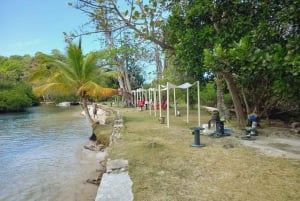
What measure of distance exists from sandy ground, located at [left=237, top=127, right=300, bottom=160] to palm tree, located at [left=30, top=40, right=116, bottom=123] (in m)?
7.83

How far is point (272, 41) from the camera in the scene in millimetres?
5348

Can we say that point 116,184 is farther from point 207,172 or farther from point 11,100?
point 11,100

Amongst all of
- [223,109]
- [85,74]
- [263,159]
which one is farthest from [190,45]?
[85,74]

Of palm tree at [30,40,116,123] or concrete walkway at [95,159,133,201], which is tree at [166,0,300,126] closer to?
concrete walkway at [95,159,133,201]

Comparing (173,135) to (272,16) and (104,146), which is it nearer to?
(104,146)

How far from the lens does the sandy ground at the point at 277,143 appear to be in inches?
266

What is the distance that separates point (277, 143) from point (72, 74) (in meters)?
10.3

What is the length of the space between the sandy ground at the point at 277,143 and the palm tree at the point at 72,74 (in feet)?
25.7

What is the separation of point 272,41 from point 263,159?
250 centimetres

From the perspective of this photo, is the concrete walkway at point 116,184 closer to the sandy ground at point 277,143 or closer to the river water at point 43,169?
the river water at point 43,169

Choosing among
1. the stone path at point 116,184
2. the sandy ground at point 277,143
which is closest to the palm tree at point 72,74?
the sandy ground at point 277,143

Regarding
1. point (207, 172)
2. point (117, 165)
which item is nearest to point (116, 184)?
point (117, 165)

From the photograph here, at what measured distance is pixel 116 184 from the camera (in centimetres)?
486

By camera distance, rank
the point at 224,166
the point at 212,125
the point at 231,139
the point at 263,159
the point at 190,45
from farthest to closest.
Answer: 1. the point at 212,125
2. the point at 231,139
3. the point at 190,45
4. the point at 263,159
5. the point at 224,166
